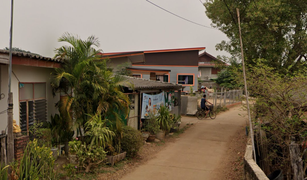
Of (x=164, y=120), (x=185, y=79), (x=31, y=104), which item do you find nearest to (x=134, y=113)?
(x=164, y=120)

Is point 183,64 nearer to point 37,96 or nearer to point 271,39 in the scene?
point 271,39

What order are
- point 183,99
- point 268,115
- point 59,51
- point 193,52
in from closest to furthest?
point 268,115
point 59,51
point 183,99
point 193,52

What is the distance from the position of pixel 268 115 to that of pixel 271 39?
6.71 m

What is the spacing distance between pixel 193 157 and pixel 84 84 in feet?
14.6

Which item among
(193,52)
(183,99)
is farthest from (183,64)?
(183,99)

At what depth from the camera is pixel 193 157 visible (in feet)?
30.2

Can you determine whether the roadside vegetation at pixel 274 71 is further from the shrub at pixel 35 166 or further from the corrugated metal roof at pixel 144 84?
the shrub at pixel 35 166

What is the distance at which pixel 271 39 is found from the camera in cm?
1270

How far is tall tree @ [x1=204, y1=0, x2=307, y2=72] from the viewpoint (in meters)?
12.3

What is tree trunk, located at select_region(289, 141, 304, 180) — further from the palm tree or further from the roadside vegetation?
the palm tree

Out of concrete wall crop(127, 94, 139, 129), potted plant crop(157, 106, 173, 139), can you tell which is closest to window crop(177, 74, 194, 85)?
potted plant crop(157, 106, 173, 139)

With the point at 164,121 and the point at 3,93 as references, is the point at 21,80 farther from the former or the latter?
the point at 164,121

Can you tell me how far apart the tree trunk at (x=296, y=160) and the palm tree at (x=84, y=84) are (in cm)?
464

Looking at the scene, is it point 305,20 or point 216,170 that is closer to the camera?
point 216,170
